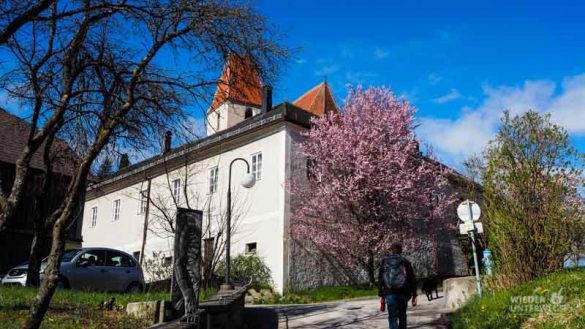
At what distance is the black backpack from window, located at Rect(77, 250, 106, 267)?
10.3 metres

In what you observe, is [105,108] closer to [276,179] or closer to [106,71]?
[106,71]

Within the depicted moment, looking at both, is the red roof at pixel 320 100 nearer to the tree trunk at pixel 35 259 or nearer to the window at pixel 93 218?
the window at pixel 93 218

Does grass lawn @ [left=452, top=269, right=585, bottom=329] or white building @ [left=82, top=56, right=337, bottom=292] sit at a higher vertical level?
white building @ [left=82, top=56, right=337, bottom=292]

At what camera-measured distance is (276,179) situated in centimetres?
2162

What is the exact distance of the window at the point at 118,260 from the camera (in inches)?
659

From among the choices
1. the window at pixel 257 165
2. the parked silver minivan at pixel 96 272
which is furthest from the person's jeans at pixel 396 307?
the window at pixel 257 165

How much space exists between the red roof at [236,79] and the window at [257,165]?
13.5m

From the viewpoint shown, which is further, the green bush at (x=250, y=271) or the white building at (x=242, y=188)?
the white building at (x=242, y=188)

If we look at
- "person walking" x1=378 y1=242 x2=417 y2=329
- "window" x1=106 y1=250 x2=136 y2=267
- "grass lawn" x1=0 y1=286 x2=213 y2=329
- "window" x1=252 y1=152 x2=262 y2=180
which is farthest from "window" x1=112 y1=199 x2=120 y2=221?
"person walking" x1=378 y1=242 x2=417 y2=329

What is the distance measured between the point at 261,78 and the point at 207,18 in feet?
4.66

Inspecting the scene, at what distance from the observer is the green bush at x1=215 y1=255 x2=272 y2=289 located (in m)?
20.2

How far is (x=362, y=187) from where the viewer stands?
20.8 m

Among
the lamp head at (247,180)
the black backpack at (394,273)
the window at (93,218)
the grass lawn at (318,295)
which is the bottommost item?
the grass lawn at (318,295)

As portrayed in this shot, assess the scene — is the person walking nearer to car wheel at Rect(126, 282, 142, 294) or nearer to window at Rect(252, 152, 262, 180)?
car wheel at Rect(126, 282, 142, 294)
